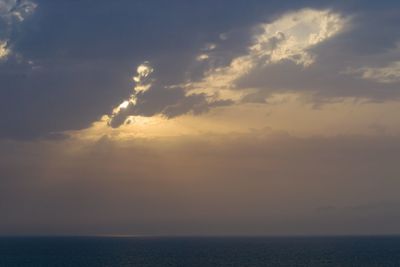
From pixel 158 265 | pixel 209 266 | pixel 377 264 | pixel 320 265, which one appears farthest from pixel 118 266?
pixel 377 264

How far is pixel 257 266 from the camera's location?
13412cm

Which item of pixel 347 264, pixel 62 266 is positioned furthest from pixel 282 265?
pixel 62 266

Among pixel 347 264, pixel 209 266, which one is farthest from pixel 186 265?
pixel 347 264

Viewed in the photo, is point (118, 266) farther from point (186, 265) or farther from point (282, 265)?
point (282, 265)

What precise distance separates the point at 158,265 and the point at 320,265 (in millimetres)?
36487

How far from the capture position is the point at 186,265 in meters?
136

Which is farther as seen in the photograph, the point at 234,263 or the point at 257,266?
the point at 234,263

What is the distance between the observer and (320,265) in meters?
Answer: 135

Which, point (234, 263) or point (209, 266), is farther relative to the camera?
point (234, 263)

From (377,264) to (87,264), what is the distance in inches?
2654

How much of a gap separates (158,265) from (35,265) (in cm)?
2921

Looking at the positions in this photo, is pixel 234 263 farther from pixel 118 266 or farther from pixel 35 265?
pixel 35 265

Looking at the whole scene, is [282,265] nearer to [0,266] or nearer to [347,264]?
[347,264]

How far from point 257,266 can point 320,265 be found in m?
14.3
